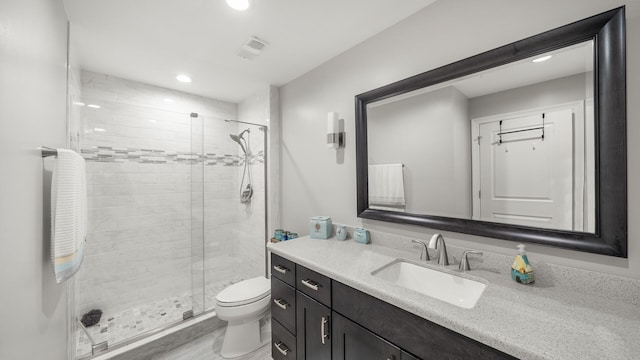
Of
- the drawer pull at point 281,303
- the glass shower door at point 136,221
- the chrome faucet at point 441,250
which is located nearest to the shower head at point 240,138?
the glass shower door at point 136,221

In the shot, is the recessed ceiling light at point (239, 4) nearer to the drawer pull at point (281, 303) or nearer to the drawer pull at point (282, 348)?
the drawer pull at point (281, 303)

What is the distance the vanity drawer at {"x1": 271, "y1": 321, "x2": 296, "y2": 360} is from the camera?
1525mm

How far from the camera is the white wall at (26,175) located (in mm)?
700

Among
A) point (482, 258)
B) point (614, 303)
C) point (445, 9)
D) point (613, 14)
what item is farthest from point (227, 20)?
point (614, 303)

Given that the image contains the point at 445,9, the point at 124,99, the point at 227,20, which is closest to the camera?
the point at 445,9

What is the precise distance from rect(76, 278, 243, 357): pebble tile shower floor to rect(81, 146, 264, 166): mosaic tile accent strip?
51.9 inches

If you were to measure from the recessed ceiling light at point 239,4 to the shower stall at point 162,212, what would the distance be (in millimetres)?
1293

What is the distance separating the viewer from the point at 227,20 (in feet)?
4.95

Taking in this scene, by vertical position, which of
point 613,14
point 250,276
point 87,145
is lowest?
point 250,276

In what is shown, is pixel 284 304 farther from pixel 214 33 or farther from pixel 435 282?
pixel 214 33

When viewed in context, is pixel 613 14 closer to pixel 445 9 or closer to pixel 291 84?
pixel 445 9

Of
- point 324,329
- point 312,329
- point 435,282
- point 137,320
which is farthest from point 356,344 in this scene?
point 137,320

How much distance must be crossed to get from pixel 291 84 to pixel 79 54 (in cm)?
171

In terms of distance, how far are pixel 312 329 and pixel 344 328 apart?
0.27 meters
